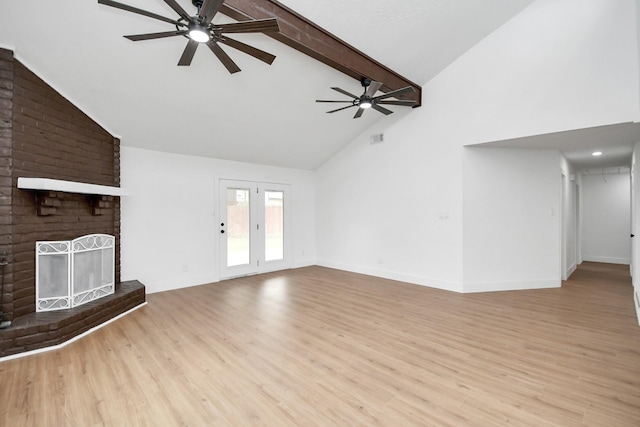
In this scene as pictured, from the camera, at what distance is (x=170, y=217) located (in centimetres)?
527

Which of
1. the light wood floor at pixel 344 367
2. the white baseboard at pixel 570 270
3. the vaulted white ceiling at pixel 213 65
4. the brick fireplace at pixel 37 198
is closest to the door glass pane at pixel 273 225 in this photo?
the vaulted white ceiling at pixel 213 65

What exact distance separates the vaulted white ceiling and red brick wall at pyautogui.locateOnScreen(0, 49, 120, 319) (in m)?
0.22

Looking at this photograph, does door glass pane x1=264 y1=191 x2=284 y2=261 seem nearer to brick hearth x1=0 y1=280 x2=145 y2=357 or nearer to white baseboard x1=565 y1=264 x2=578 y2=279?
brick hearth x1=0 y1=280 x2=145 y2=357

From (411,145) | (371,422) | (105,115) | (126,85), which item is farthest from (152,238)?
(411,145)

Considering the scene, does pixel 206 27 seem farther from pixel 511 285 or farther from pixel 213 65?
pixel 511 285

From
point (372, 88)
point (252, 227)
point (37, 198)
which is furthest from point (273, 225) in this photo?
point (37, 198)

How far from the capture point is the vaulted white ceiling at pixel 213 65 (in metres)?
3.00

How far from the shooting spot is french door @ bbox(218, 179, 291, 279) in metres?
6.00

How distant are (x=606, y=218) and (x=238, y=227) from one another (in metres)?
9.26

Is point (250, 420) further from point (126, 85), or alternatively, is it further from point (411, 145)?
point (411, 145)

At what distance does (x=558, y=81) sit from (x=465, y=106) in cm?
121

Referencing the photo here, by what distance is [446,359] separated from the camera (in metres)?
2.77

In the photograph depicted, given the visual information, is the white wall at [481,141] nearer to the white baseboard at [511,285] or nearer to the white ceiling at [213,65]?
the white baseboard at [511,285]

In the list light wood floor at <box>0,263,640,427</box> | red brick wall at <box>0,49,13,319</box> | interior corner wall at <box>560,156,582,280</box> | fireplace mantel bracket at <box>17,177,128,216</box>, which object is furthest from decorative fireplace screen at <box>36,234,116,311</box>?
interior corner wall at <box>560,156,582,280</box>
